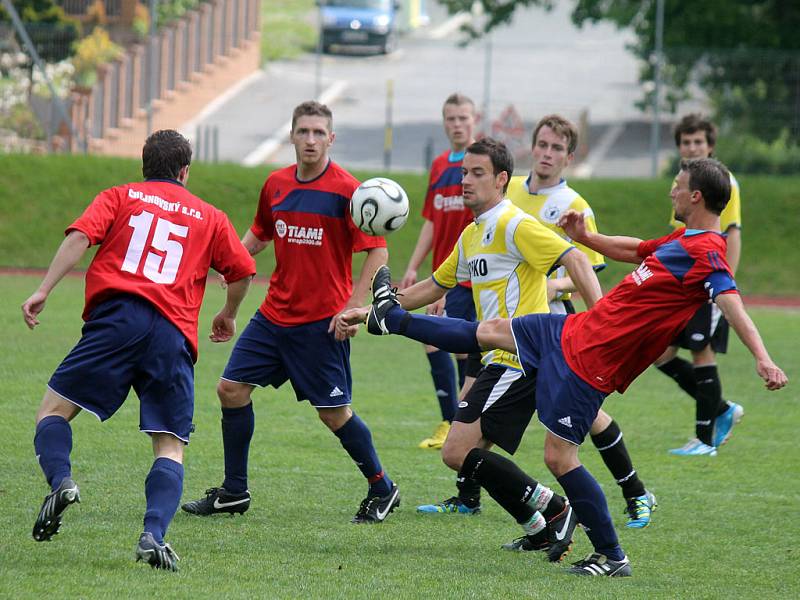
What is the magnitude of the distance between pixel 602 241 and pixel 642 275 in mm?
640

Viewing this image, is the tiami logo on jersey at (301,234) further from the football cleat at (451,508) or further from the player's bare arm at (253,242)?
the football cleat at (451,508)

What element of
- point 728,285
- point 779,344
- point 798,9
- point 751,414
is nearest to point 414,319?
point 728,285

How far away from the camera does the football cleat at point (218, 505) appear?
649 cm

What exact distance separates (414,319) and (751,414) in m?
5.17

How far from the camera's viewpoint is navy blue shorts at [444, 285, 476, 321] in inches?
331

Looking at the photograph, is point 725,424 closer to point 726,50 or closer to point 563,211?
point 563,211


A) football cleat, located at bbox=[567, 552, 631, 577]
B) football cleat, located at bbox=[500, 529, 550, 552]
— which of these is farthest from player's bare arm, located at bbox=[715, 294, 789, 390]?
football cleat, located at bbox=[500, 529, 550, 552]

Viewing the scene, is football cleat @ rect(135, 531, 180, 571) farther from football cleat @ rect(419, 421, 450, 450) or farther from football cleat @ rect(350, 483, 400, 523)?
football cleat @ rect(419, 421, 450, 450)

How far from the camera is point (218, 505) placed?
21.3ft

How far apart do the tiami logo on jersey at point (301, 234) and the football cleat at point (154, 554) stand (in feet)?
6.52

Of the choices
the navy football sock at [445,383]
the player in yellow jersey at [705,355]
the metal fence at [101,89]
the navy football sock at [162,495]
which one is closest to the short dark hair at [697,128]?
the player in yellow jersey at [705,355]

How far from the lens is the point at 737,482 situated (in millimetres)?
7754

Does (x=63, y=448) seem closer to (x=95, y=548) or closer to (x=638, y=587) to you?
(x=95, y=548)

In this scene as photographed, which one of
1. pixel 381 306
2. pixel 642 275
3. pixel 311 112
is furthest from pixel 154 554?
pixel 311 112
